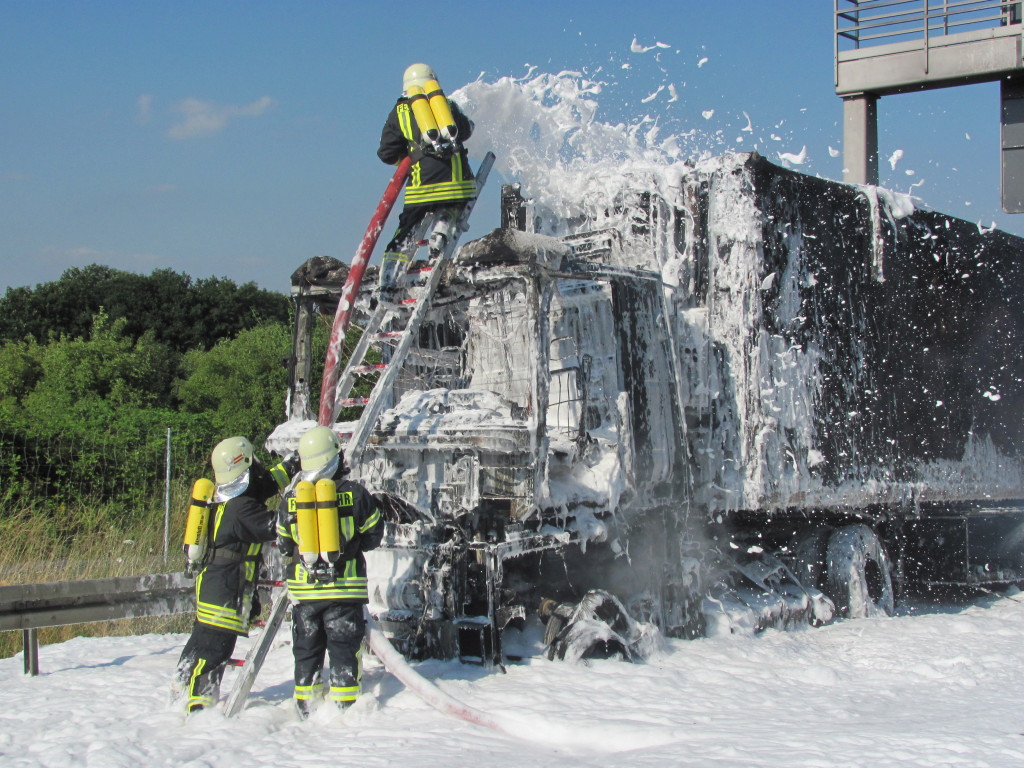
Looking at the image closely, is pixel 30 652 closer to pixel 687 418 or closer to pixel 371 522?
pixel 371 522

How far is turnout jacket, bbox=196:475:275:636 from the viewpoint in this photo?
514cm

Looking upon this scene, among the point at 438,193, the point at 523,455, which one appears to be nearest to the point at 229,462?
the point at 523,455

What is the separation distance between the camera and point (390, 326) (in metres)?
6.59

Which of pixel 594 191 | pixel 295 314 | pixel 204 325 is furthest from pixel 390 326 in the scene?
pixel 204 325

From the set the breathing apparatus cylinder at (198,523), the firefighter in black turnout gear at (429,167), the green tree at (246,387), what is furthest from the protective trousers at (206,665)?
the green tree at (246,387)

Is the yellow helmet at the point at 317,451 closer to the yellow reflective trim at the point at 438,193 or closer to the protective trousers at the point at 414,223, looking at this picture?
the protective trousers at the point at 414,223

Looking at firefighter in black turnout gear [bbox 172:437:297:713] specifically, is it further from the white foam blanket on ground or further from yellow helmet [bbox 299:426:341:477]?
yellow helmet [bbox 299:426:341:477]

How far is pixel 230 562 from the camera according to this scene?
5199mm

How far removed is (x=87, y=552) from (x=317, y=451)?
18.8 ft

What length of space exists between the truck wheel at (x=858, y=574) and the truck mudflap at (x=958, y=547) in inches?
29.5

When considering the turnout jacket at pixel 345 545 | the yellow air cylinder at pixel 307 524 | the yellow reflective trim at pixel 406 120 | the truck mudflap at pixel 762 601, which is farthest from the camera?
the truck mudflap at pixel 762 601

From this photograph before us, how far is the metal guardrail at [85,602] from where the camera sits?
600 centimetres

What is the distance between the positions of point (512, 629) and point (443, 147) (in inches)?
118

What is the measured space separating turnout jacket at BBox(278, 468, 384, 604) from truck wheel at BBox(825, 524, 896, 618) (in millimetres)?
4387
